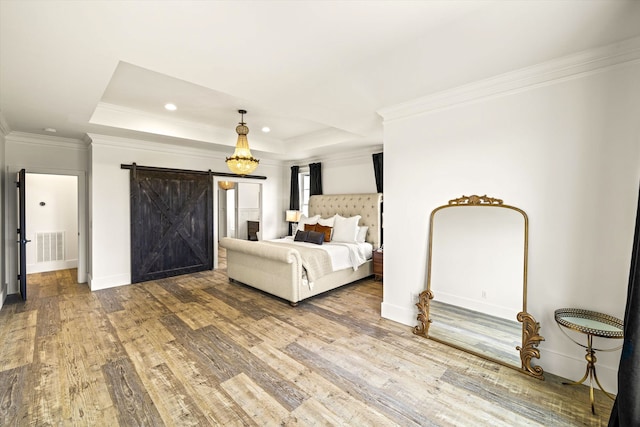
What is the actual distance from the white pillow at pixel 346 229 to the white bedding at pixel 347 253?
0.72 ft

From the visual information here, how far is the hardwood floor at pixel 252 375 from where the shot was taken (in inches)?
72.7

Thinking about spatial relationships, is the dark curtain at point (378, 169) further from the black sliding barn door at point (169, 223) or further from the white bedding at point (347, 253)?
the black sliding barn door at point (169, 223)

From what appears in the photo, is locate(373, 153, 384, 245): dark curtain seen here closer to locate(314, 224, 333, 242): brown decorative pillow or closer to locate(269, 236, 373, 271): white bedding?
locate(269, 236, 373, 271): white bedding

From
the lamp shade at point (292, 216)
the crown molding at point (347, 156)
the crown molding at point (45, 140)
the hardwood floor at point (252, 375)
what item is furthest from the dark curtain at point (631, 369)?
the crown molding at point (45, 140)

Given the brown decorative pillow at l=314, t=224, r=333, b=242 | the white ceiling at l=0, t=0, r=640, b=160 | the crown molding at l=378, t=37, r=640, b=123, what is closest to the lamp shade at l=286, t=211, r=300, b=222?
the brown decorative pillow at l=314, t=224, r=333, b=242

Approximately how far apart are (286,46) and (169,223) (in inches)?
177

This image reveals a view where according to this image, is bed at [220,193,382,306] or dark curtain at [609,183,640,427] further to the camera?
bed at [220,193,382,306]

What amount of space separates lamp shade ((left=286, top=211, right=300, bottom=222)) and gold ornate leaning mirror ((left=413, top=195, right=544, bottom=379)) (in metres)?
4.24

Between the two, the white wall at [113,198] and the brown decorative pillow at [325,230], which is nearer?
the white wall at [113,198]

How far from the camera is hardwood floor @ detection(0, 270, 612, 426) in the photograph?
1.85m

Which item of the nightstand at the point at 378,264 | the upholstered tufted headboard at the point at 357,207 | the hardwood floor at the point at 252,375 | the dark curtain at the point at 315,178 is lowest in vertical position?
the hardwood floor at the point at 252,375

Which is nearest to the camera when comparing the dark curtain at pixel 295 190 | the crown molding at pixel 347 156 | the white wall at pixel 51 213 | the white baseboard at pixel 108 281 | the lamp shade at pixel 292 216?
the white baseboard at pixel 108 281

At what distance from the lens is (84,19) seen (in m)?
1.72

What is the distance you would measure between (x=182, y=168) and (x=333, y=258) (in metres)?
3.53
